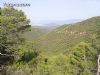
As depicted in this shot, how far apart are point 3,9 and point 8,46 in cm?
409

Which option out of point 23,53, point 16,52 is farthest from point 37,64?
point 16,52

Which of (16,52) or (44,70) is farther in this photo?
(44,70)

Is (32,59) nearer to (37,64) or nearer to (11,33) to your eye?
(37,64)

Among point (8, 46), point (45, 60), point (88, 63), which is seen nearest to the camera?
point (8, 46)

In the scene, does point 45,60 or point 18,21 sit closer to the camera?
point 18,21

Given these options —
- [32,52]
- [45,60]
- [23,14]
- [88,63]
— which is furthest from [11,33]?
[88,63]

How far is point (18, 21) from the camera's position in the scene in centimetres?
2627

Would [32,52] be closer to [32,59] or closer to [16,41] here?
[32,59]

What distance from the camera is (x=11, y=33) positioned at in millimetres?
23359

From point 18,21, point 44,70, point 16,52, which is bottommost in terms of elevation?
point 44,70

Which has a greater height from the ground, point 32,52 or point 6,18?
point 6,18

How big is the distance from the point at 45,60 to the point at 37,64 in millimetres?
2873

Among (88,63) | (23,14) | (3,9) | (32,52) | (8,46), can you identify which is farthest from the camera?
(88,63)

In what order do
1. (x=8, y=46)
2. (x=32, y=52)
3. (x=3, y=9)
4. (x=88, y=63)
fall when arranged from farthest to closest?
(x=88, y=63), (x=32, y=52), (x=3, y=9), (x=8, y=46)
